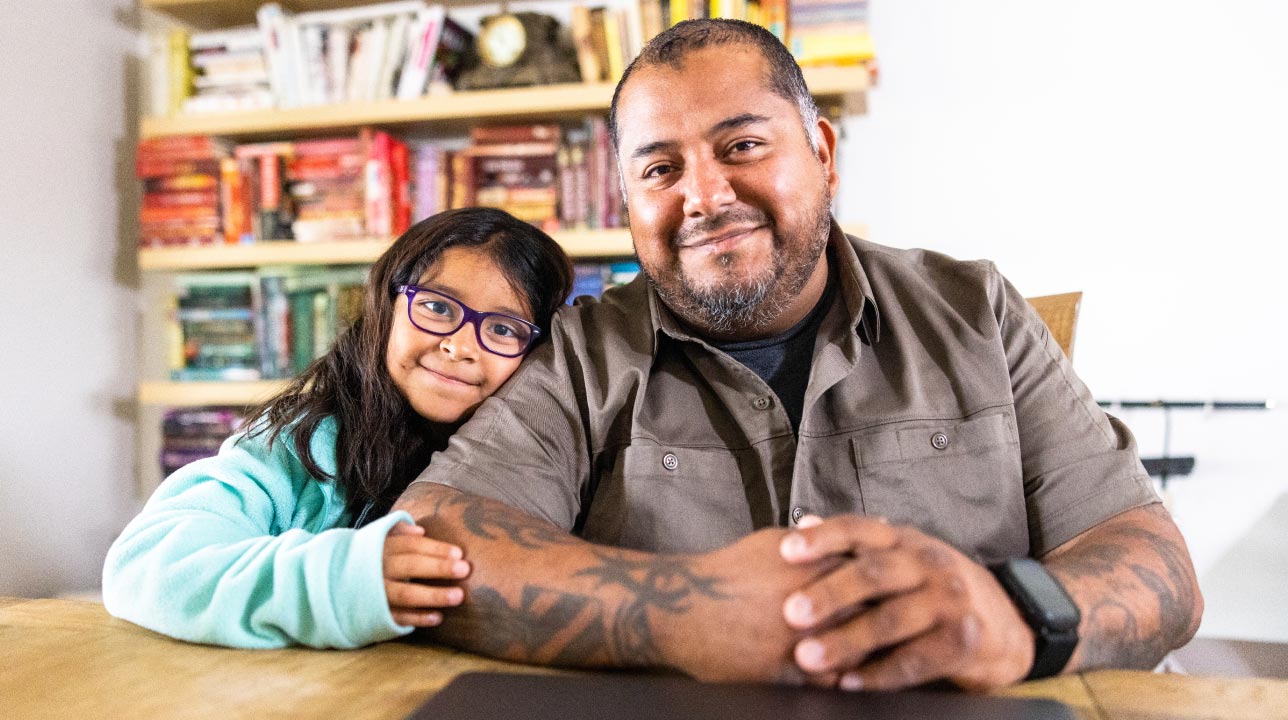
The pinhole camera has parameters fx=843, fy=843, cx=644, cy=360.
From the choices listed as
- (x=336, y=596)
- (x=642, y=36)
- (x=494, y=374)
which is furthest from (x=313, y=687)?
(x=642, y=36)

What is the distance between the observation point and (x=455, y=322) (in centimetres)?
132

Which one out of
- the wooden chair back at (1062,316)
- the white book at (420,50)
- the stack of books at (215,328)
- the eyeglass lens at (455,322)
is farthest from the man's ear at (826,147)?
the stack of books at (215,328)

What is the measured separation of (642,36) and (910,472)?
1678 mm

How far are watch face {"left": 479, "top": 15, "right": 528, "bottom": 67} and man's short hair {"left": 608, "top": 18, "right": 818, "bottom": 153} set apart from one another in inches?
51.0

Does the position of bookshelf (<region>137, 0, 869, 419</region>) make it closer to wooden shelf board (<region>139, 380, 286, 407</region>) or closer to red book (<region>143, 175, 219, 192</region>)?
wooden shelf board (<region>139, 380, 286, 407</region>)

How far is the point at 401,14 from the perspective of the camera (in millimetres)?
2502

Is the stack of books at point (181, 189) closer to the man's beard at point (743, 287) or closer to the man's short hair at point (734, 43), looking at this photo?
the man's short hair at point (734, 43)

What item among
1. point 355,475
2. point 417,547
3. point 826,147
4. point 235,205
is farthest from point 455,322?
point 235,205

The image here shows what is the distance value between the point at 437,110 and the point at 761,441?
175 centimetres

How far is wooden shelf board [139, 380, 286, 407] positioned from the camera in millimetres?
2607

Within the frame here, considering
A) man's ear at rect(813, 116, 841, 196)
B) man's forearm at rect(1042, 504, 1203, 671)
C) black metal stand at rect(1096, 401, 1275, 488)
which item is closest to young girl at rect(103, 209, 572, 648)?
man's ear at rect(813, 116, 841, 196)

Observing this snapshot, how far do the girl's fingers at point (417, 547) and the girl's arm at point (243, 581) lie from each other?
0.5 inches

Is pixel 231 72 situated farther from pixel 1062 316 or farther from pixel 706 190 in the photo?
pixel 1062 316

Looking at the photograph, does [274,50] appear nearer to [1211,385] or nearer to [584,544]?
[584,544]
